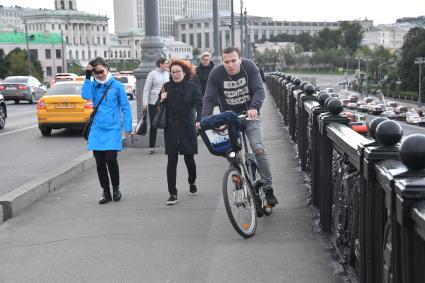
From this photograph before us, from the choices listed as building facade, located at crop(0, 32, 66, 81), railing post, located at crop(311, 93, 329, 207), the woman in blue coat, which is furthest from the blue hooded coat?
building facade, located at crop(0, 32, 66, 81)

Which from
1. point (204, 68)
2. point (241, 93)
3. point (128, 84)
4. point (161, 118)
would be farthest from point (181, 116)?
point (128, 84)

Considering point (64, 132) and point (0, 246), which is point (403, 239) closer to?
point (0, 246)

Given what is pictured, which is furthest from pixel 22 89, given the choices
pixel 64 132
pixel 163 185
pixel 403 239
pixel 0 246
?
pixel 403 239

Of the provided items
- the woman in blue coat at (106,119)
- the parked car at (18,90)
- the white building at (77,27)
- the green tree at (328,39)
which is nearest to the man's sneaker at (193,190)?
the woman in blue coat at (106,119)

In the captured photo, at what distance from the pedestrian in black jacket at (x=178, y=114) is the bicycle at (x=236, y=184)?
1520mm

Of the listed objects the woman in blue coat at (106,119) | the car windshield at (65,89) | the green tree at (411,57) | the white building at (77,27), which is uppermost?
the white building at (77,27)

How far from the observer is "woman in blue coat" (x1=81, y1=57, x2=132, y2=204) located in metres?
7.53

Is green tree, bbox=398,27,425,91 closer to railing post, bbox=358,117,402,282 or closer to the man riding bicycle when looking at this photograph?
the man riding bicycle

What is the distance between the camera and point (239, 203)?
5.62 meters

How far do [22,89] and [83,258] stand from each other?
104 ft

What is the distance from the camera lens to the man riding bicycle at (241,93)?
20.8 ft

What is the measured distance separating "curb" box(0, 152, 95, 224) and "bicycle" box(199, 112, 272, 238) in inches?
97.6

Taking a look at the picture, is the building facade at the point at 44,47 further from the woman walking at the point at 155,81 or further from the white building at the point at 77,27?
the woman walking at the point at 155,81

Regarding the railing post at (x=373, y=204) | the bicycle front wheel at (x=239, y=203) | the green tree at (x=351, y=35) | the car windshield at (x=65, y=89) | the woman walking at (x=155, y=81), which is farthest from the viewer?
the green tree at (x=351, y=35)
